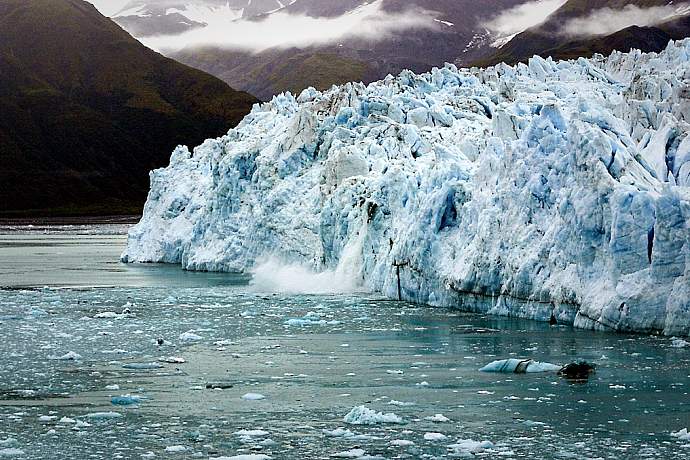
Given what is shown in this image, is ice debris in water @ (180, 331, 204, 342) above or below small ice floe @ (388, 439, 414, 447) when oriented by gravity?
above

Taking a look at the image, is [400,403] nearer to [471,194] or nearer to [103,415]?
[103,415]

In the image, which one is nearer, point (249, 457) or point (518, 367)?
point (249, 457)

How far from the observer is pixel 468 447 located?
1155 centimetres

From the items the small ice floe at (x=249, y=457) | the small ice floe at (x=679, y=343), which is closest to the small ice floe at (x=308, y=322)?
the small ice floe at (x=679, y=343)

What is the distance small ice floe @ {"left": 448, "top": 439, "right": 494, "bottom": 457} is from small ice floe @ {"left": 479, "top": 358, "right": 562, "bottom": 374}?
481 cm

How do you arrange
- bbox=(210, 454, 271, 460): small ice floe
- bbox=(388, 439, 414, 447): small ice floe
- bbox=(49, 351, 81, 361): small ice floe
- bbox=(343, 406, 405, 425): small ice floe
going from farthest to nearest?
bbox=(49, 351, 81, 361): small ice floe, bbox=(343, 406, 405, 425): small ice floe, bbox=(388, 439, 414, 447): small ice floe, bbox=(210, 454, 271, 460): small ice floe

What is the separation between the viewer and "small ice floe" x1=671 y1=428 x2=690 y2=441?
1180cm

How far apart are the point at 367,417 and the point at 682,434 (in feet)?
11.9

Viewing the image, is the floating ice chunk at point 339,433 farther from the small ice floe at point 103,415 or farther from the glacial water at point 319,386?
the small ice floe at point 103,415

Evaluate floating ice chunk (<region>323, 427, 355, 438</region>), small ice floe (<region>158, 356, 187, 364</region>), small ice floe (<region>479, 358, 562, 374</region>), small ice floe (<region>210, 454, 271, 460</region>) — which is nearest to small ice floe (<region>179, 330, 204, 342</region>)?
small ice floe (<region>158, 356, 187, 364</region>)

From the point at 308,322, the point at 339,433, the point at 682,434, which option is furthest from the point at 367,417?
the point at 308,322

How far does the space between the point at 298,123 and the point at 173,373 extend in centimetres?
2363

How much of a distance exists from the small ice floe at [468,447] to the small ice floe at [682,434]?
209 centimetres

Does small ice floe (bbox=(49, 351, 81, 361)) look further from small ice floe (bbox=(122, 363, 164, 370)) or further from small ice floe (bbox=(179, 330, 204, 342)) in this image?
small ice floe (bbox=(179, 330, 204, 342))
